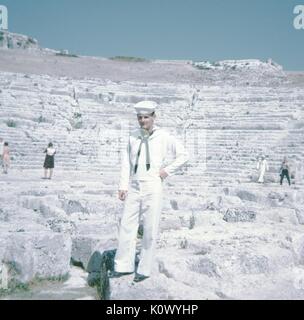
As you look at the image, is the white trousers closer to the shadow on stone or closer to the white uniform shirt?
A: the white uniform shirt

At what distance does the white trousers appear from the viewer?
437cm

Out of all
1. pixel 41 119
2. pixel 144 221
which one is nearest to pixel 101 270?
pixel 144 221

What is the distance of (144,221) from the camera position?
4.42m

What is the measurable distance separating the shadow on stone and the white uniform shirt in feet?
3.33

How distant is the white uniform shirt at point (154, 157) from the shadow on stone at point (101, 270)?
3.33 feet

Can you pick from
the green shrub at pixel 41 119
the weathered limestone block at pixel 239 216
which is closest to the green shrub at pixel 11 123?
the green shrub at pixel 41 119

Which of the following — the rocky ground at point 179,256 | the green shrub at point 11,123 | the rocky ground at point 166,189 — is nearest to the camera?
the rocky ground at point 179,256

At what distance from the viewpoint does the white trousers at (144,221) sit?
172 inches

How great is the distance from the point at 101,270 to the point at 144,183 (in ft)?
4.62

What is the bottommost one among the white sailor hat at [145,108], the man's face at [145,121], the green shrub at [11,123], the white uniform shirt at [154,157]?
the white uniform shirt at [154,157]

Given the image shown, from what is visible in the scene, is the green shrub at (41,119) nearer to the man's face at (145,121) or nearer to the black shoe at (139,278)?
the man's face at (145,121)
